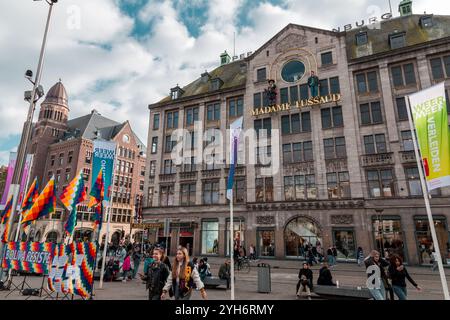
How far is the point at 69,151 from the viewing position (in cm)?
6506

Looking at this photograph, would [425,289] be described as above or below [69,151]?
below

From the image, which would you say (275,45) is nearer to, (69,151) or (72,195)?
(72,195)

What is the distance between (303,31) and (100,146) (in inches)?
1164

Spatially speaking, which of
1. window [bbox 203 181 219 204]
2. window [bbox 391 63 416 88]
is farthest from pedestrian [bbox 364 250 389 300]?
A: window [bbox 203 181 219 204]

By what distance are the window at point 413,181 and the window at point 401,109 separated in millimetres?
5299

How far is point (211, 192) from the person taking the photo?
36.0 metres

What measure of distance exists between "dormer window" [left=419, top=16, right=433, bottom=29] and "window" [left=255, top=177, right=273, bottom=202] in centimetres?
2387

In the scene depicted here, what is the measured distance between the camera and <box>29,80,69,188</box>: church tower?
222ft

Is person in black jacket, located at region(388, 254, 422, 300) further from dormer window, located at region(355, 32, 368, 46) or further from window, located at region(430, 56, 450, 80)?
dormer window, located at region(355, 32, 368, 46)

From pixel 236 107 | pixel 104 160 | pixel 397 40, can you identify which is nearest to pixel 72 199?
pixel 104 160

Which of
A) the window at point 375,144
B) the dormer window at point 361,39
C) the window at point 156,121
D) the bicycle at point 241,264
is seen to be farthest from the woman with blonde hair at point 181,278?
the window at point 156,121

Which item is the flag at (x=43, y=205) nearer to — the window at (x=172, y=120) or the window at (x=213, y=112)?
the window at (x=213, y=112)

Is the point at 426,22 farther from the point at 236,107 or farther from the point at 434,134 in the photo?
the point at 434,134
